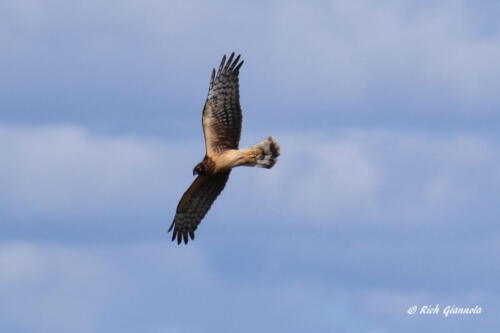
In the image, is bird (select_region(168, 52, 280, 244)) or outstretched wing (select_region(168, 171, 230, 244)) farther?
outstretched wing (select_region(168, 171, 230, 244))

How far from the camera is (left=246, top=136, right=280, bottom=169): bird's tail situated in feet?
112

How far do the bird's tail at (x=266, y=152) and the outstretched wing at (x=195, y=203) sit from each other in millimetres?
1043

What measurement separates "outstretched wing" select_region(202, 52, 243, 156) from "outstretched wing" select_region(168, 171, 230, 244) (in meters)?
0.94

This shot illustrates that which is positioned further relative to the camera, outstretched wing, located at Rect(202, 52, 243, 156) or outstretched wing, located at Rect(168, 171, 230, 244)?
outstretched wing, located at Rect(168, 171, 230, 244)

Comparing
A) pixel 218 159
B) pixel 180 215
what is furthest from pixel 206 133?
pixel 180 215

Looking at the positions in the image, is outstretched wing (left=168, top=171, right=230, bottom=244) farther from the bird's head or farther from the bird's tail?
the bird's tail

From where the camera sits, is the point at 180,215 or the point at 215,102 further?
the point at 180,215

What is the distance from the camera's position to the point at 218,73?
34.5 meters

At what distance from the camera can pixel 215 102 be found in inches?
1344

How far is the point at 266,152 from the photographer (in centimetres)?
3431

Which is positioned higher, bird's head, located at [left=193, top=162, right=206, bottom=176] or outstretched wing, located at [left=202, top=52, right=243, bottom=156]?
outstretched wing, located at [left=202, top=52, right=243, bottom=156]

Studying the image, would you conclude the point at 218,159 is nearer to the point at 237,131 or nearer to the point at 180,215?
the point at 237,131

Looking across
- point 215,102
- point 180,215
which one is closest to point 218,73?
point 215,102

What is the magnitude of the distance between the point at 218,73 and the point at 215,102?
772 mm
